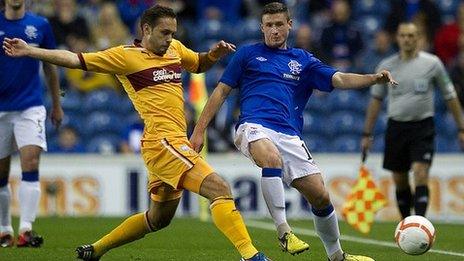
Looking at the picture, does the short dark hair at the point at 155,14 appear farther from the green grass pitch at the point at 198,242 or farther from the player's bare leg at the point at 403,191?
the player's bare leg at the point at 403,191

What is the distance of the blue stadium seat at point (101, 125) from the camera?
19.6 m

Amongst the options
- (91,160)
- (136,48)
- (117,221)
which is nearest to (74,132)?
(91,160)

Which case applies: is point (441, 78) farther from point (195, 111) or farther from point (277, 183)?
point (195, 111)

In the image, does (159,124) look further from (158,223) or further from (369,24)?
(369,24)

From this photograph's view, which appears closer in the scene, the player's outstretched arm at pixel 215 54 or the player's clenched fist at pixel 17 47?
the player's clenched fist at pixel 17 47

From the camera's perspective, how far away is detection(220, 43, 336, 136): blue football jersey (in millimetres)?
9656

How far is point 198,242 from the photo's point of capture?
12312 mm

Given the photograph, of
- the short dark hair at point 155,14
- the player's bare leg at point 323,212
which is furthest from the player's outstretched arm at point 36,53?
the player's bare leg at point 323,212

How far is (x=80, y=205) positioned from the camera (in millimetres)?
18047

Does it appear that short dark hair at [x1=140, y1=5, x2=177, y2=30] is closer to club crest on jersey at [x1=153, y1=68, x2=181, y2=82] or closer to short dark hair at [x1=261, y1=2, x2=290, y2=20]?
club crest on jersey at [x1=153, y1=68, x2=181, y2=82]

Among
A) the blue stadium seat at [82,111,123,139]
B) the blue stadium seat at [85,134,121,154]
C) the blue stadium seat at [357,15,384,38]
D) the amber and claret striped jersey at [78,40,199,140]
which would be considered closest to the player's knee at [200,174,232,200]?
the amber and claret striped jersey at [78,40,199,140]

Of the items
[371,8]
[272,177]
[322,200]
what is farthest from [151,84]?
[371,8]

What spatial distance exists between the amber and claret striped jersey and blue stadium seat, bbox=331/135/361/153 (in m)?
10.3

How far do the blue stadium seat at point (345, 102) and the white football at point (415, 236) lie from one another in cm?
1030
